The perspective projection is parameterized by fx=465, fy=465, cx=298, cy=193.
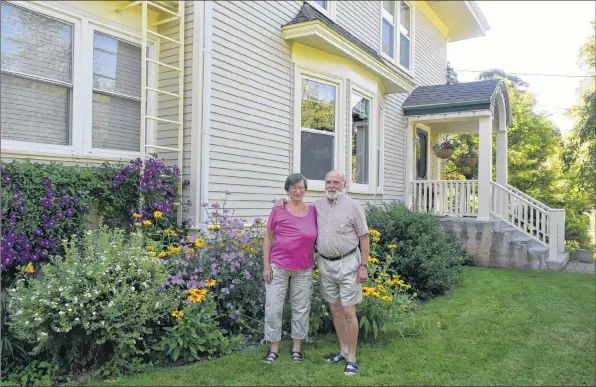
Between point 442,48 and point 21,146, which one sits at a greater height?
point 442,48

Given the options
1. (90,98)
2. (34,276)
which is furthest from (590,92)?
(34,276)

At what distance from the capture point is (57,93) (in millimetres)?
5625

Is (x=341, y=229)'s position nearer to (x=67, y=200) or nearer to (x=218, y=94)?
(x=67, y=200)

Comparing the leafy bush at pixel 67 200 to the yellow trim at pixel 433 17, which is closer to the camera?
the leafy bush at pixel 67 200

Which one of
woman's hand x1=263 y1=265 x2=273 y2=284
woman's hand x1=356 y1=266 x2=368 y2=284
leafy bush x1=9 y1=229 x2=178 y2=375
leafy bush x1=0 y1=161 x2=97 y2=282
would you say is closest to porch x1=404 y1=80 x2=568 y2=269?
woman's hand x1=356 y1=266 x2=368 y2=284

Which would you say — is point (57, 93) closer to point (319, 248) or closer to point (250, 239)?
point (250, 239)

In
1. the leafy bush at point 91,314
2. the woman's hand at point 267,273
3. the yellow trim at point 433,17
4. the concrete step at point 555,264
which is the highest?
the yellow trim at point 433,17

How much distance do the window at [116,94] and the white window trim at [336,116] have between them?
274 cm

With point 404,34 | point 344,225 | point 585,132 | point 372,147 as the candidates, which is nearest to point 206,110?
point 344,225

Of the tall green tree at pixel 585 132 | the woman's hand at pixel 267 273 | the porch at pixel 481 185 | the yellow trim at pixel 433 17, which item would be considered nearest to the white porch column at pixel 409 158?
the porch at pixel 481 185

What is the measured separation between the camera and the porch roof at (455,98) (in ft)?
36.4

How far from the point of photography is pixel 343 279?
4.04 metres

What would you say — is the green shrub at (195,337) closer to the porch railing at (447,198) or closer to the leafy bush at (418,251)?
the leafy bush at (418,251)

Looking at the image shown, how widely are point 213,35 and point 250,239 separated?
3067 mm
